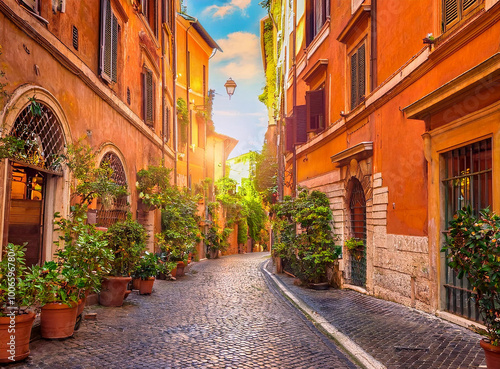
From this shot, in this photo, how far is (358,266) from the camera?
1157 centimetres

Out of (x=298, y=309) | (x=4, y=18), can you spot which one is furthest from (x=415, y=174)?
(x=4, y=18)

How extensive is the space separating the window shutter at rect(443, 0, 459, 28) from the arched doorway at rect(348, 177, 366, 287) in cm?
495

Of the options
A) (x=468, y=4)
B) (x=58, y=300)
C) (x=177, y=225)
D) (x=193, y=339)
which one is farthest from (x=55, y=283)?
(x=177, y=225)

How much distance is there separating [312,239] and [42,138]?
7.21 meters

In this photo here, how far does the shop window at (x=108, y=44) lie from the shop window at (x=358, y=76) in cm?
566

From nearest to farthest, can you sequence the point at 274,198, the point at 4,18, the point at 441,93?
1. the point at 4,18
2. the point at 441,93
3. the point at 274,198

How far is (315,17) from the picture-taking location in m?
16.0

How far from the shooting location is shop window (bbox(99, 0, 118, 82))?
1012 cm

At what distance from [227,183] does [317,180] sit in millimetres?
21737

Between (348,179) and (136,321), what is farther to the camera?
(348,179)

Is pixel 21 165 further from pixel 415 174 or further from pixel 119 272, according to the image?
pixel 415 174

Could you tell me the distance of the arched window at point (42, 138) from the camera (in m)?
7.10

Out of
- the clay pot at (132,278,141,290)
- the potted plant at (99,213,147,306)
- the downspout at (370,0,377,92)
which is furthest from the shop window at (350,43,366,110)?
the clay pot at (132,278,141,290)

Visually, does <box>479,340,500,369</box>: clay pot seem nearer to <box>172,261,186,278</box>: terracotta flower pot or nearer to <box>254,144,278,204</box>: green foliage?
<box>172,261,186,278</box>: terracotta flower pot
